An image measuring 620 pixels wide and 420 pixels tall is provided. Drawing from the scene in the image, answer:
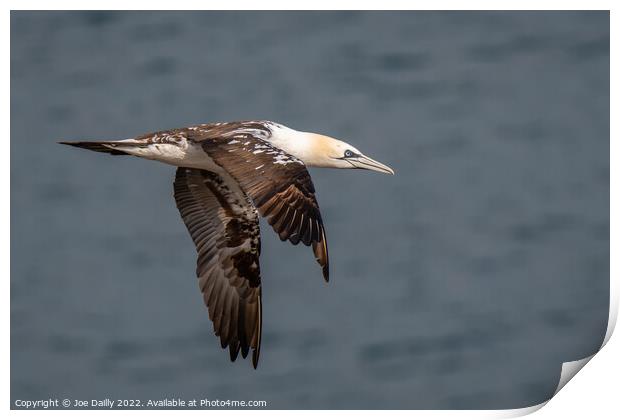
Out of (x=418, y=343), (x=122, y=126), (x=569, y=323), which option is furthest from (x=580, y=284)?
(x=122, y=126)

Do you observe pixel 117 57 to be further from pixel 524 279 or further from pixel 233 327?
pixel 524 279

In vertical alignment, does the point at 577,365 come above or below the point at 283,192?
below

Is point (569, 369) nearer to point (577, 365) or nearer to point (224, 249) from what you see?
point (577, 365)

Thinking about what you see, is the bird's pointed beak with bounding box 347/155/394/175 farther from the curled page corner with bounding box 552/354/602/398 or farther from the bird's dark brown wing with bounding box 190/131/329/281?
the curled page corner with bounding box 552/354/602/398

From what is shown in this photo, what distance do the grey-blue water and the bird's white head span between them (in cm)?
22

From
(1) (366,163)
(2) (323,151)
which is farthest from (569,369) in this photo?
(2) (323,151)

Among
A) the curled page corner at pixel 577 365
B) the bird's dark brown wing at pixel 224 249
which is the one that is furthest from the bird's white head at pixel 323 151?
the curled page corner at pixel 577 365

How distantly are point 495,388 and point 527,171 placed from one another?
133cm

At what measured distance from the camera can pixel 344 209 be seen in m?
12.9

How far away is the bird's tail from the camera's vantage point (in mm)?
11664

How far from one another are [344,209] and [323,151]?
0.53 metres

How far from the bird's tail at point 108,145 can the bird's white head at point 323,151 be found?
35.5 inches

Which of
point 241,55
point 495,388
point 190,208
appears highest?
point 241,55
